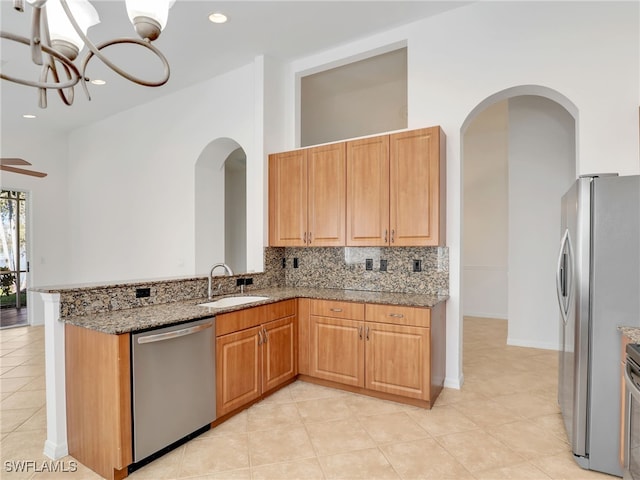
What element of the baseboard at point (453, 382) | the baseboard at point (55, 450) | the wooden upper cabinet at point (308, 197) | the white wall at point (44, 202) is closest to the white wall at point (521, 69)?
the baseboard at point (453, 382)

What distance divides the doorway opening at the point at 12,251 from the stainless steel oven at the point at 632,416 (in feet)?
25.0

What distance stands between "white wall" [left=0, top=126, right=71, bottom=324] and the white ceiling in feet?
5.03

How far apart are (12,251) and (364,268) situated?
240 inches

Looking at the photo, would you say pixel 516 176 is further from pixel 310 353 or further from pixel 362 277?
pixel 310 353

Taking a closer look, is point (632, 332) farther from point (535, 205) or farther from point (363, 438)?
point (535, 205)

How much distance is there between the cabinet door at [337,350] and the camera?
316 centimetres

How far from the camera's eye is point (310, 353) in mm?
3396

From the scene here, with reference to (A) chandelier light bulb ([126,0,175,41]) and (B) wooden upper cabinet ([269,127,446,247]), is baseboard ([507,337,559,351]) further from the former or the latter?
→ (A) chandelier light bulb ([126,0,175,41])

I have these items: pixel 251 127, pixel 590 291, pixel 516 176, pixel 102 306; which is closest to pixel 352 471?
pixel 590 291

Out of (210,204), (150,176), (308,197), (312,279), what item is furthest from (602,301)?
(150,176)

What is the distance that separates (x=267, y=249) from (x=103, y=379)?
2.18 meters

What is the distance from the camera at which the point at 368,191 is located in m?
3.39

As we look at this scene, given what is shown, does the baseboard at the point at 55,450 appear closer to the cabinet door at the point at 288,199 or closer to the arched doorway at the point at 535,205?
the cabinet door at the point at 288,199

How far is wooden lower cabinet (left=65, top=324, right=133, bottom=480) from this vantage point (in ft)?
6.68
